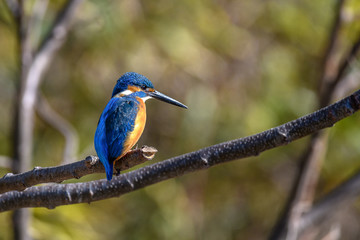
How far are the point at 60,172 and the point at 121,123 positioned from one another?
293 mm

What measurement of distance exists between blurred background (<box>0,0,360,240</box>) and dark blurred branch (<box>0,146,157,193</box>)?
186 centimetres

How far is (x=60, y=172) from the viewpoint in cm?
119

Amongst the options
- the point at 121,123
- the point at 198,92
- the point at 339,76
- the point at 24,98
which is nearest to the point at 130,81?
the point at 121,123

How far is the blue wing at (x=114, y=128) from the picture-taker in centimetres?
129

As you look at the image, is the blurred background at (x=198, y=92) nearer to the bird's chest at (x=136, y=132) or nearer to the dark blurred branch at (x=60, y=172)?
the bird's chest at (x=136, y=132)

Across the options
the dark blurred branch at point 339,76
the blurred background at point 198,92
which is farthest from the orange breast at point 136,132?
the blurred background at point 198,92

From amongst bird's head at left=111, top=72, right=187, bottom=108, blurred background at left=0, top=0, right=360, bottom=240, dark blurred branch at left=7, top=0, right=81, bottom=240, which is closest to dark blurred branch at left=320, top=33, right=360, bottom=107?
blurred background at left=0, top=0, right=360, bottom=240

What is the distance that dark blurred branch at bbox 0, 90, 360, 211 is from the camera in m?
1.08

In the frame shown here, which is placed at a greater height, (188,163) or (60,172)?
(188,163)

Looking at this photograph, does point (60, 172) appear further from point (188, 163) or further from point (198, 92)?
point (198, 92)

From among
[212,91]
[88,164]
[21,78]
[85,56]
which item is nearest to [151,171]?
[88,164]

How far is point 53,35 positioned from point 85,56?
0.99m

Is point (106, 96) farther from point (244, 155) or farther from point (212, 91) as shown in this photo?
point (244, 155)

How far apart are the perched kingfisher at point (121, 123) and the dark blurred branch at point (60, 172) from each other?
5 centimetres
